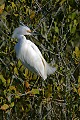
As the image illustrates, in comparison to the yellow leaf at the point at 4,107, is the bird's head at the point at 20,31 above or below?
above

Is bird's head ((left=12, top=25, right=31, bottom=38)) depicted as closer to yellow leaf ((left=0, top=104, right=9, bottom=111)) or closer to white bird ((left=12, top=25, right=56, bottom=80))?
white bird ((left=12, top=25, right=56, bottom=80))

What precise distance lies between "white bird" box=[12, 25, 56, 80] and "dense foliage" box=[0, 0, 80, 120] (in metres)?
0.06

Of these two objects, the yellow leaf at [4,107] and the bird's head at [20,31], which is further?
the bird's head at [20,31]

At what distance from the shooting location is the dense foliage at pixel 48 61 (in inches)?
108

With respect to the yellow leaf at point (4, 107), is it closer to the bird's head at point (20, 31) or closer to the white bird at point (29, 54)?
the white bird at point (29, 54)

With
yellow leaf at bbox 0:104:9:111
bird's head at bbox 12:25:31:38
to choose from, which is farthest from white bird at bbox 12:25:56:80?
yellow leaf at bbox 0:104:9:111

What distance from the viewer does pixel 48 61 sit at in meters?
3.68

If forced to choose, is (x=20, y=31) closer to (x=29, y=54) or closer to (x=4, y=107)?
(x=29, y=54)

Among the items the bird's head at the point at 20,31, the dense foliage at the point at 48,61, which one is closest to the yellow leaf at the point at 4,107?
the dense foliage at the point at 48,61

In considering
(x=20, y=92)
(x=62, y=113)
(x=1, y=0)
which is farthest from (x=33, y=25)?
(x=20, y=92)

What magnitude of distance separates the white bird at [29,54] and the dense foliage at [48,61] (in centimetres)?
6

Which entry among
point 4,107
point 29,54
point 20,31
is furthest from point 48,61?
point 4,107

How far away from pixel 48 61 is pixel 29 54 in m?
0.19

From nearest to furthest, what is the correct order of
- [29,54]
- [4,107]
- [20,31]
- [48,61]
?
[4,107], [20,31], [48,61], [29,54]
